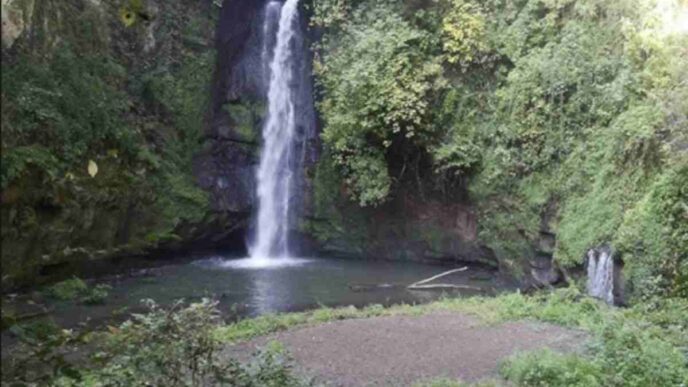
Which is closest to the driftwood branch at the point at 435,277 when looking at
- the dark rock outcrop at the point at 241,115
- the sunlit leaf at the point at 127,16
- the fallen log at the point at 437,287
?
the fallen log at the point at 437,287

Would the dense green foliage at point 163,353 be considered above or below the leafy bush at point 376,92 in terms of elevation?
below

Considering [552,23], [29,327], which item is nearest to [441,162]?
[552,23]

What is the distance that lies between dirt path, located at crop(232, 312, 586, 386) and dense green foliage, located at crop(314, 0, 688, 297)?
8.46ft

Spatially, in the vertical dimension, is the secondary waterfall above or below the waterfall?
above

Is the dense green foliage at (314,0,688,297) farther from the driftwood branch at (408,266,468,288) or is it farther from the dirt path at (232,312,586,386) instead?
the dirt path at (232,312,586,386)

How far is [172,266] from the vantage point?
16719mm

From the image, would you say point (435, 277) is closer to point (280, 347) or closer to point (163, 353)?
point (280, 347)

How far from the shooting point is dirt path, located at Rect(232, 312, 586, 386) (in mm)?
7621

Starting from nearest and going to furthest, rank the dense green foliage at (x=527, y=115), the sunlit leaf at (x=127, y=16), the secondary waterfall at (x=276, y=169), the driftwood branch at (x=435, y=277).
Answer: the sunlit leaf at (x=127, y=16), the dense green foliage at (x=527, y=115), the driftwood branch at (x=435, y=277), the secondary waterfall at (x=276, y=169)

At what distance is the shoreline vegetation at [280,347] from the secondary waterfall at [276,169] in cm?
754

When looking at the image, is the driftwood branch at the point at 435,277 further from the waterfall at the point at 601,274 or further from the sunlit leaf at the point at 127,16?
the sunlit leaf at the point at 127,16

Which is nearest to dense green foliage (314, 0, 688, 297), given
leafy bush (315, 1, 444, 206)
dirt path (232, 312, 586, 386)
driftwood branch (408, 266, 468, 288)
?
leafy bush (315, 1, 444, 206)

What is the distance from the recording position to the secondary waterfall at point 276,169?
61.0ft

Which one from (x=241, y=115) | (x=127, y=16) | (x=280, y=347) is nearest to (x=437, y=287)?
(x=241, y=115)
